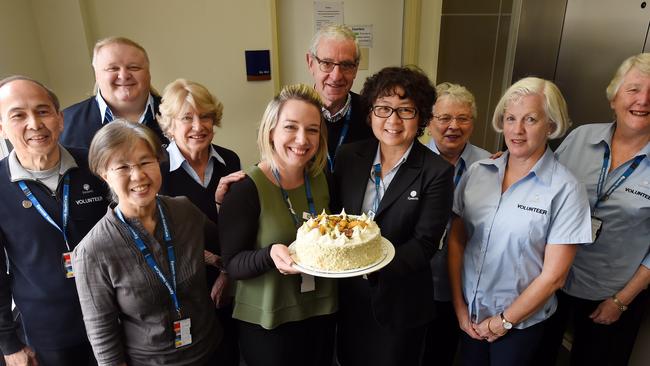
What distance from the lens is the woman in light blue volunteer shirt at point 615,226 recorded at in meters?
2.09

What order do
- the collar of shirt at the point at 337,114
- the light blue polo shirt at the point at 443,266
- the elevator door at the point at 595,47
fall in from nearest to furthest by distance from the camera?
1. the light blue polo shirt at the point at 443,266
2. the collar of shirt at the point at 337,114
3. the elevator door at the point at 595,47

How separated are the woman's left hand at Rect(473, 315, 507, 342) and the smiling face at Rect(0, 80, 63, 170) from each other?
2392 millimetres

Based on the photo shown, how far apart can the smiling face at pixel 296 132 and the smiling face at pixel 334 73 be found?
0.89 meters

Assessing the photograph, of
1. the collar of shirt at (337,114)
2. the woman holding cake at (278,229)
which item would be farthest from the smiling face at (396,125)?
the collar of shirt at (337,114)

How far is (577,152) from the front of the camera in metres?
2.37

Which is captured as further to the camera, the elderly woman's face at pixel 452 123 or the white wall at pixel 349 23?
the white wall at pixel 349 23

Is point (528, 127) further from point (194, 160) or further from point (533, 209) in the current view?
point (194, 160)

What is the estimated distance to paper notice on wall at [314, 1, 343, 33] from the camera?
4355 millimetres

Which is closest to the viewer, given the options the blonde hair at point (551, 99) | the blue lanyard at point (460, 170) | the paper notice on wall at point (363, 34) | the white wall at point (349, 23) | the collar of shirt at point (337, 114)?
the blonde hair at point (551, 99)

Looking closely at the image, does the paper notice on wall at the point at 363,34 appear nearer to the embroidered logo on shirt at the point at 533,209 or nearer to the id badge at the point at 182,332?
the embroidered logo on shirt at the point at 533,209

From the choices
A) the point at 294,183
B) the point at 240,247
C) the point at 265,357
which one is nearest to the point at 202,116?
the point at 294,183

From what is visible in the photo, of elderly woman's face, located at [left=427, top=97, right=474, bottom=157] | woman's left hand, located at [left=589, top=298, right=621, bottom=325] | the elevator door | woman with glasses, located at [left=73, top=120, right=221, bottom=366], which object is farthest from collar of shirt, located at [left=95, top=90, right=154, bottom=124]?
the elevator door

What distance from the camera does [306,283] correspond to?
185 centimetres

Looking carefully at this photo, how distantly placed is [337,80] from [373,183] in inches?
37.3
